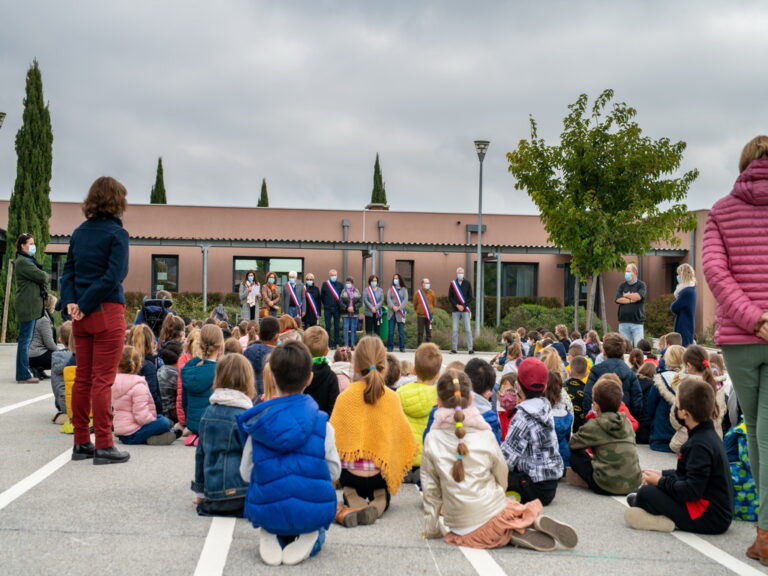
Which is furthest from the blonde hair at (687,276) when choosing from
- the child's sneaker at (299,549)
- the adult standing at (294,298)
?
the adult standing at (294,298)

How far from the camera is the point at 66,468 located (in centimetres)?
639

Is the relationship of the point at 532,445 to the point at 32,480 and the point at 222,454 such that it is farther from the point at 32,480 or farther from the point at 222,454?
the point at 32,480

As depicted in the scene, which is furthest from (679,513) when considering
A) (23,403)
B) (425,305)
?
(425,305)

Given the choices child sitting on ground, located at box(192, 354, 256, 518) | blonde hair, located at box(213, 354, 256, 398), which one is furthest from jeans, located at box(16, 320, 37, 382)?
child sitting on ground, located at box(192, 354, 256, 518)

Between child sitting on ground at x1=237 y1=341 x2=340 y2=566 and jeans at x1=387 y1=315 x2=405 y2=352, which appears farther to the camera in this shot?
jeans at x1=387 y1=315 x2=405 y2=352

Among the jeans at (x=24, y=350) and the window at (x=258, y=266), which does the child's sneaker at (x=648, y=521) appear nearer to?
the jeans at (x=24, y=350)

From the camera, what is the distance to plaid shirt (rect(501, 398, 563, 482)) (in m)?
5.50

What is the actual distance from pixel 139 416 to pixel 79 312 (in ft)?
5.08

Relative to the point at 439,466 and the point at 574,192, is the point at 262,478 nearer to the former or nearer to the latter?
the point at 439,466

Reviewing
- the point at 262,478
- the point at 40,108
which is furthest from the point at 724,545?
the point at 40,108

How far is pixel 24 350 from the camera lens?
12023 mm

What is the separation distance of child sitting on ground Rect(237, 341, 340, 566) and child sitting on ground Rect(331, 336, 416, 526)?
2.71ft

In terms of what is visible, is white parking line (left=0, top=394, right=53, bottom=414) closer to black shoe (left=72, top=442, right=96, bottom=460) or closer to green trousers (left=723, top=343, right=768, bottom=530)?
black shoe (left=72, top=442, right=96, bottom=460)

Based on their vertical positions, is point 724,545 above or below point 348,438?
below
